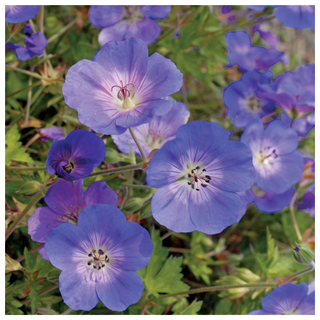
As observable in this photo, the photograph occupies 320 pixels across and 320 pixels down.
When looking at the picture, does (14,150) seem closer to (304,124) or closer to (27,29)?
(27,29)

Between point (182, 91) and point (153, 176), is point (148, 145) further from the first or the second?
point (182, 91)

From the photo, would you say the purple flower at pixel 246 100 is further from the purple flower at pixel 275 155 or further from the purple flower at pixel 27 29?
the purple flower at pixel 27 29

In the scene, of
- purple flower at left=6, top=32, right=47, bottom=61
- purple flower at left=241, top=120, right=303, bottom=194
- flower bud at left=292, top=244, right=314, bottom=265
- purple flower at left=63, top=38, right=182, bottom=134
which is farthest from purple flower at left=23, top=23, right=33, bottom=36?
flower bud at left=292, top=244, right=314, bottom=265

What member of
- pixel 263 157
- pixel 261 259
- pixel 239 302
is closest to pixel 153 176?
pixel 263 157

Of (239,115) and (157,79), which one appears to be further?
(239,115)

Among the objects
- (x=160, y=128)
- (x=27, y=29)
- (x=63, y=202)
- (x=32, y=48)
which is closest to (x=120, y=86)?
(x=160, y=128)

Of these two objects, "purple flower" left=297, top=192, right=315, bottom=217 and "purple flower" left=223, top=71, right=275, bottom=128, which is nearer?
"purple flower" left=223, top=71, right=275, bottom=128

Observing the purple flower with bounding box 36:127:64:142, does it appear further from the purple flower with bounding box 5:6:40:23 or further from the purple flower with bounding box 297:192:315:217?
the purple flower with bounding box 297:192:315:217
